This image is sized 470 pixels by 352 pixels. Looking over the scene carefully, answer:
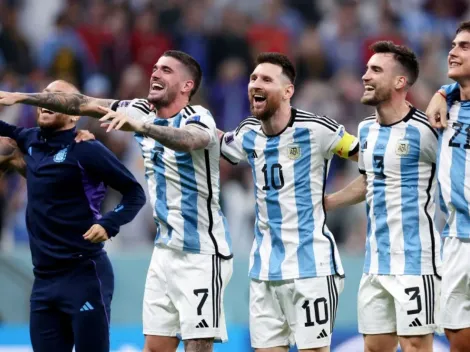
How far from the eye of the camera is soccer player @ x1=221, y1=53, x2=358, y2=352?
24.5 ft

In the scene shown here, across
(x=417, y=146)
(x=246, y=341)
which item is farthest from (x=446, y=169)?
(x=246, y=341)

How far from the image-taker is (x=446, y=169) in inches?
283

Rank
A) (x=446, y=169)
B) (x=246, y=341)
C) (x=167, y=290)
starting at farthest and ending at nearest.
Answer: (x=246, y=341), (x=167, y=290), (x=446, y=169)

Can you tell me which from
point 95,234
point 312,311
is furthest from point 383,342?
point 95,234

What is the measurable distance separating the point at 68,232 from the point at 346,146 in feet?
6.34

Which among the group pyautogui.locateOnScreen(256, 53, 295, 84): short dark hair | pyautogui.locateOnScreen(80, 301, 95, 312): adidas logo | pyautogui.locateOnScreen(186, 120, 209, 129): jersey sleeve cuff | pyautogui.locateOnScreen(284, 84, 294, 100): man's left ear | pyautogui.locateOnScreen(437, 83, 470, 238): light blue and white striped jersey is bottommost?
pyautogui.locateOnScreen(80, 301, 95, 312): adidas logo

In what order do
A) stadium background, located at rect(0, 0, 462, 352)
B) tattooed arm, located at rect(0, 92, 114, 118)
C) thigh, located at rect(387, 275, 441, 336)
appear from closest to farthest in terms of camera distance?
1. tattooed arm, located at rect(0, 92, 114, 118)
2. thigh, located at rect(387, 275, 441, 336)
3. stadium background, located at rect(0, 0, 462, 352)

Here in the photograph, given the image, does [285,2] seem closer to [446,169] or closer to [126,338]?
[126,338]

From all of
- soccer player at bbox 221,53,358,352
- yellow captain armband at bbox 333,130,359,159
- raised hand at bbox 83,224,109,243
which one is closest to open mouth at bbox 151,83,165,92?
soccer player at bbox 221,53,358,352

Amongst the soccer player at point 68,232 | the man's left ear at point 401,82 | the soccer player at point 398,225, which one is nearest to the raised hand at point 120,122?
the soccer player at point 68,232

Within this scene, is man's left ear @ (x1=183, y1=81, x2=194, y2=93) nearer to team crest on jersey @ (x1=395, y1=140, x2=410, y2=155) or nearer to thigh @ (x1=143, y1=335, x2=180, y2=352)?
team crest on jersey @ (x1=395, y1=140, x2=410, y2=155)

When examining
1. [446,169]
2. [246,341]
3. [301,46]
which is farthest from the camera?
[301,46]

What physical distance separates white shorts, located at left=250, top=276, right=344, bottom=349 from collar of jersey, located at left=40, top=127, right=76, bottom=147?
1.53 metres

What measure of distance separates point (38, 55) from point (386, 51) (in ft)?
25.3
